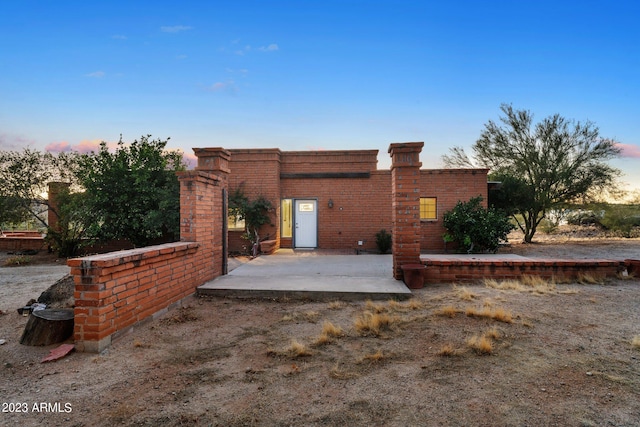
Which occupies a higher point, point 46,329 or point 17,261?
point 46,329

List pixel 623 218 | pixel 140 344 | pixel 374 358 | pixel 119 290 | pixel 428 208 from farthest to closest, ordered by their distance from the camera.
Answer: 1. pixel 623 218
2. pixel 428 208
3. pixel 119 290
4. pixel 140 344
5. pixel 374 358

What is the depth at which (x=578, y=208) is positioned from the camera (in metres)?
17.3

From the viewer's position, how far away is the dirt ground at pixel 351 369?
229cm

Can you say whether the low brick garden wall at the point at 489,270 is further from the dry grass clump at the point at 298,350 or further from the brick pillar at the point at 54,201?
the brick pillar at the point at 54,201

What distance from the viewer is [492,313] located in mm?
4289

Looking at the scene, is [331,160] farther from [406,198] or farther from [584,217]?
[584,217]

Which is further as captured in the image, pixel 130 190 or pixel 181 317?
pixel 130 190

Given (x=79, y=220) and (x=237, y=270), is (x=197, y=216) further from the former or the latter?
(x=79, y=220)

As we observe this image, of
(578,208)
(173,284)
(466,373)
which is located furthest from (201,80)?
(578,208)

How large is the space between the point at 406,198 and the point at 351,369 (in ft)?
13.0

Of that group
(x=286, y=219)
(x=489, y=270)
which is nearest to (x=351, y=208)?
(x=286, y=219)

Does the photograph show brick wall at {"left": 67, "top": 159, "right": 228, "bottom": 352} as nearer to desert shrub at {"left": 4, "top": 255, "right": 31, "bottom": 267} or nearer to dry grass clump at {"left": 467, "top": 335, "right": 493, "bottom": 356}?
dry grass clump at {"left": 467, "top": 335, "right": 493, "bottom": 356}

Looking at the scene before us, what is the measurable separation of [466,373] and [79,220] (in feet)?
43.3

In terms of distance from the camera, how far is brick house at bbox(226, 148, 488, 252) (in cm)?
1325
